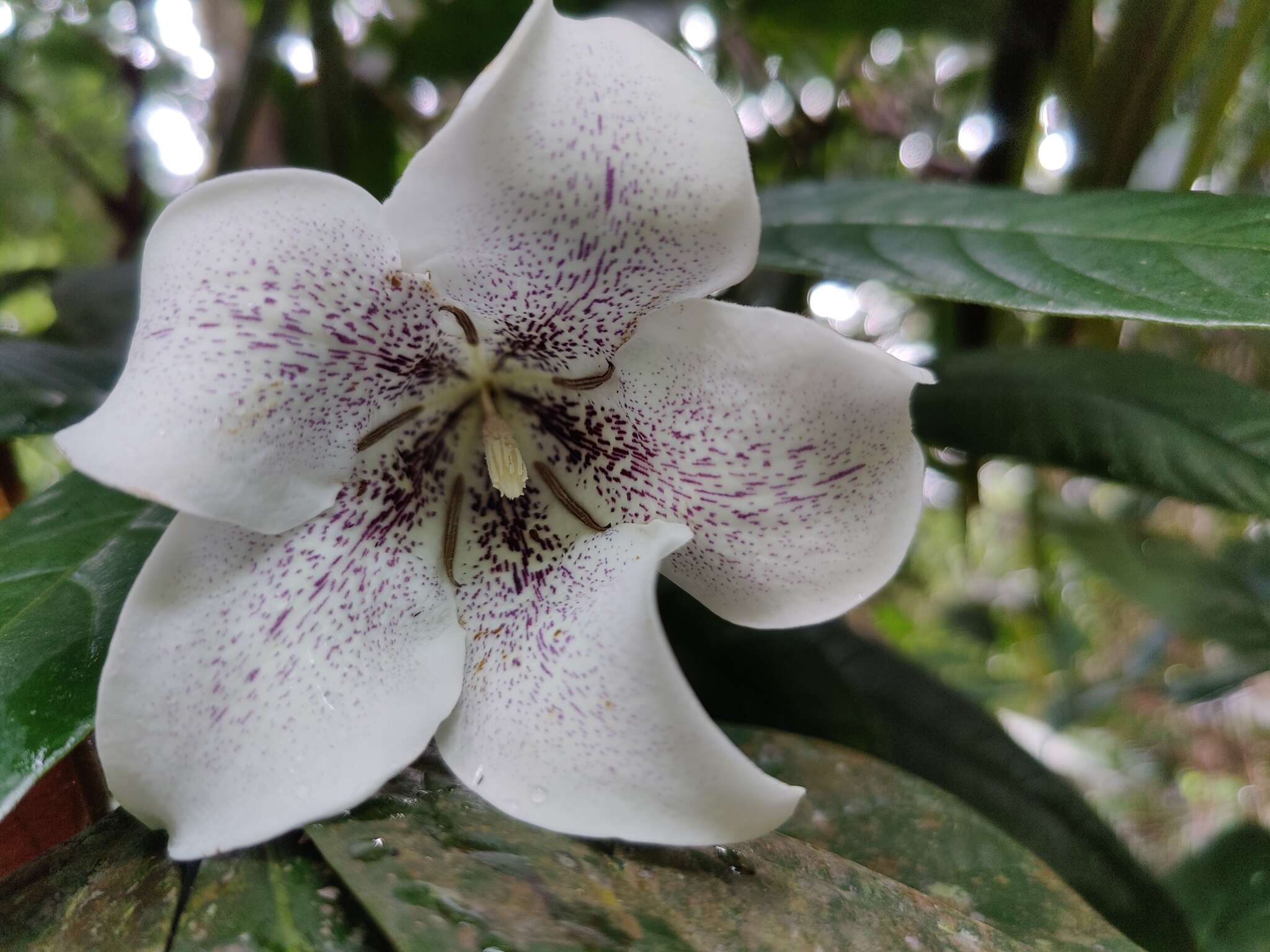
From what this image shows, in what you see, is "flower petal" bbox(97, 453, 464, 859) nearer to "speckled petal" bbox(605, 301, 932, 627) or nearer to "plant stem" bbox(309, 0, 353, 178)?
"speckled petal" bbox(605, 301, 932, 627)

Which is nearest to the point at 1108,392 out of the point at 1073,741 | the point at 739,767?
the point at 739,767

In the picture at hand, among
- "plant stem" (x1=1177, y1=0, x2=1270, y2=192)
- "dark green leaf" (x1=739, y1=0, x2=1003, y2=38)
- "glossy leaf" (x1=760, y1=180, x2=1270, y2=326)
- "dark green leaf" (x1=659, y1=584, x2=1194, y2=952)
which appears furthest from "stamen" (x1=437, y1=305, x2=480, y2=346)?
"dark green leaf" (x1=739, y1=0, x2=1003, y2=38)

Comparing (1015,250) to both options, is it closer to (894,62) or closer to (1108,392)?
(1108,392)

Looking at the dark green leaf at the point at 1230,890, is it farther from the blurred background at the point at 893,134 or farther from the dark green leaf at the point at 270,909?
the dark green leaf at the point at 270,909

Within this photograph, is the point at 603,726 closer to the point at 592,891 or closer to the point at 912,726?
the point at 592,891

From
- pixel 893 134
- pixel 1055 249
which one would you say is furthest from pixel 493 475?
pixel 893 134

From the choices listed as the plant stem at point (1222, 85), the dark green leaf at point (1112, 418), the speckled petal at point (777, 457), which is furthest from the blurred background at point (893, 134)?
the speckled petal at point (777, 457)

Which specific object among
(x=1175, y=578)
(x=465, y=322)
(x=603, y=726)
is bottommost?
(x=1175, y=578)
